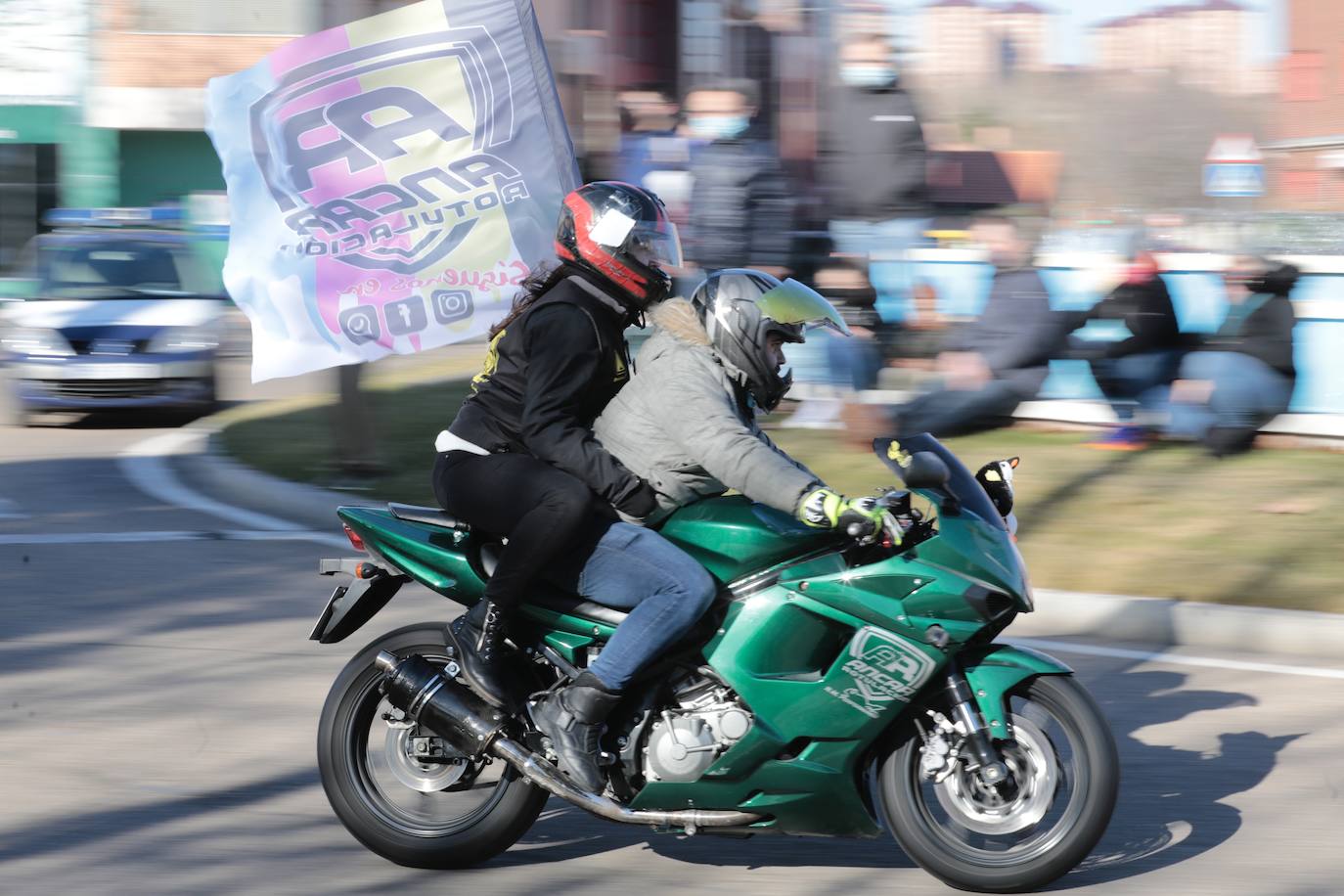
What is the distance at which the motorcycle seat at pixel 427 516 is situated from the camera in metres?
4.98

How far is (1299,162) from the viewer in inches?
515

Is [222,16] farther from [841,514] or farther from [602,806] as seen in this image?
[841,514]

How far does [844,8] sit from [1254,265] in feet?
10.8

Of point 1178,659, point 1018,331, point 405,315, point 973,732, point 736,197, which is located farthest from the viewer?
point 1018,331

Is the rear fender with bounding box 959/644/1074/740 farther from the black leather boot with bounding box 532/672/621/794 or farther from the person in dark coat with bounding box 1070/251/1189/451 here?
the person in dark coat with bounding box 1070/251/1189/451

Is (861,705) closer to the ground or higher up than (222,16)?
closer to the ground

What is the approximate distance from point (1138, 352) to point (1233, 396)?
0.74 meters

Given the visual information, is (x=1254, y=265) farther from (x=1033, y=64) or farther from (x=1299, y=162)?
(x=1033, y=64)

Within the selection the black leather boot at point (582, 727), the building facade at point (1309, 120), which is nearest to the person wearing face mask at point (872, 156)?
the building facade at point (1309, 120)

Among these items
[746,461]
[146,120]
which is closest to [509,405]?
[746,461]

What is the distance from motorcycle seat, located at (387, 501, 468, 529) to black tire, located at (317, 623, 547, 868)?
0.29 m

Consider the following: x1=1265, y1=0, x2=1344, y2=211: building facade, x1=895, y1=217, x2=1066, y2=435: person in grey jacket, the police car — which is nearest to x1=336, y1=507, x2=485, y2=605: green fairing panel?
x1=895, y1=217, x2=1066, y2=435: person in grey jacket

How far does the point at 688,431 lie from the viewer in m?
4.58

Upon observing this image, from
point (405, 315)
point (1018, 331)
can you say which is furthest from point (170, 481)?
point (1018, 331)
